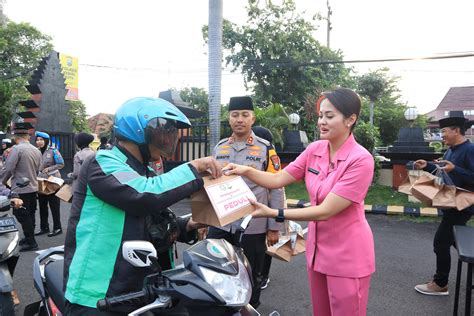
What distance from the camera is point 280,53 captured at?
19578 millimetres

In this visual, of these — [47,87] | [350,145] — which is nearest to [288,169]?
[350,145]

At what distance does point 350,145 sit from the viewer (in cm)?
198

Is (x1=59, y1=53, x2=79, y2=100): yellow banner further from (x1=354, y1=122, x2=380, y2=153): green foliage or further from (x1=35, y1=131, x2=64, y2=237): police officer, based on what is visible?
(x1=354, y1=122, x2=380, y2=153): green foliage

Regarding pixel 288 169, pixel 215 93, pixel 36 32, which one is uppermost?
pixel 36 32

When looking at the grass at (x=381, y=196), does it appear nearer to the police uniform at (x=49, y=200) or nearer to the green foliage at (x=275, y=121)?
the green foliage at (x=275, y=121)

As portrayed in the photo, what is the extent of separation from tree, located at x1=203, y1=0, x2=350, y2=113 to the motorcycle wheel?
1743cm

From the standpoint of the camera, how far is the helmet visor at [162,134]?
149 cm

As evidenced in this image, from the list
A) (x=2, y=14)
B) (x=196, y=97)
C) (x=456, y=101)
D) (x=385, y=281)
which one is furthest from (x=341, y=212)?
(x=456, y=101)

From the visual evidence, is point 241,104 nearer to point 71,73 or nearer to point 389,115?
point 389,115

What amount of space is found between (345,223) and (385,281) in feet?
9.35

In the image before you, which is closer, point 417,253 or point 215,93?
point 417,253

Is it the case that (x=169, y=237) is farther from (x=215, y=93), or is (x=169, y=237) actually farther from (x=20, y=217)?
(x=215, y=93)

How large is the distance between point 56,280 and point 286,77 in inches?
759

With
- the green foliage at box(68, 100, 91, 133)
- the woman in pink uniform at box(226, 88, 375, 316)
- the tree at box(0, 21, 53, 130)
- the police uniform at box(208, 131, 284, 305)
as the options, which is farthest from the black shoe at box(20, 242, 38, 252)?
the green foliage at box(68, 100, 91, 133)
